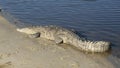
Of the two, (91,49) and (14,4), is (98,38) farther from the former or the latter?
(14,4)

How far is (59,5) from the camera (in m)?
18.0

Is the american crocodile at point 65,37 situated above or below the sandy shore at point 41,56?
above

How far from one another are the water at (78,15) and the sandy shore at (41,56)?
3.95 ft

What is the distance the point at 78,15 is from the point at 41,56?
556 cm

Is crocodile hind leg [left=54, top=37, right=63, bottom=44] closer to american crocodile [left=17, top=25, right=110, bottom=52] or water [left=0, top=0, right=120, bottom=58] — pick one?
american crocodile [left=17, top=25, right=110, bottom=52]

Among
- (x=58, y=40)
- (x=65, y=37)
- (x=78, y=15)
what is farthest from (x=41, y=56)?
(x=78, y=15)

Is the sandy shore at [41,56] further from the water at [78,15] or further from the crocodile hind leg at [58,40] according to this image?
the water at [78,15]

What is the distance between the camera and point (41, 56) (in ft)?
36.0

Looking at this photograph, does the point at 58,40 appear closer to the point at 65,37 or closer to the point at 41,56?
the point at 65,37

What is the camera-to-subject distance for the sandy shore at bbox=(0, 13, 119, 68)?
10227mm

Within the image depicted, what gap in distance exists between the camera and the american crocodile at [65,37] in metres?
11.5

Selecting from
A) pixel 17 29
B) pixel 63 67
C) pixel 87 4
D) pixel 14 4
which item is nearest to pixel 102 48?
pixel 63 67

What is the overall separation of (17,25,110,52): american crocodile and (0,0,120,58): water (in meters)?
0.59

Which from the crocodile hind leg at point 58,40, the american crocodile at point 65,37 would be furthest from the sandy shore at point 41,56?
the american crocodile at point 65,37
